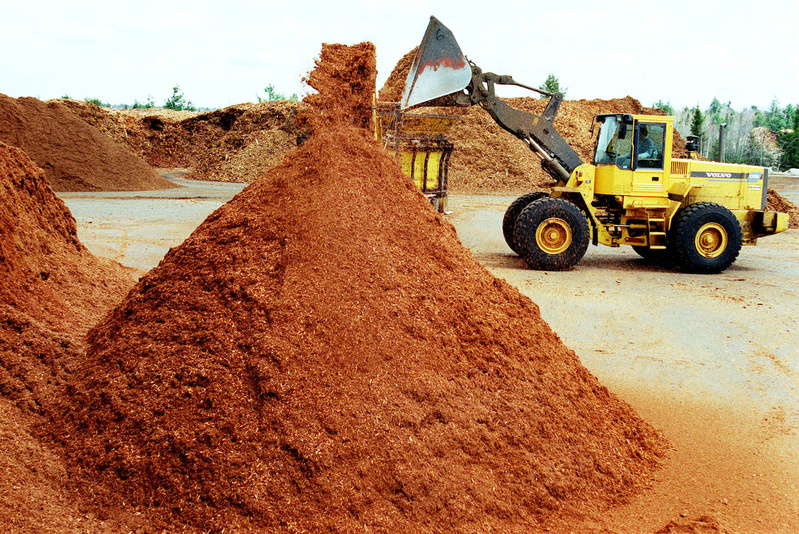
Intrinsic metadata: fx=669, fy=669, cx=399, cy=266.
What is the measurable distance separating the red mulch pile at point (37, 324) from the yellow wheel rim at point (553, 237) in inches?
238

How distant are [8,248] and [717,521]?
238 inches

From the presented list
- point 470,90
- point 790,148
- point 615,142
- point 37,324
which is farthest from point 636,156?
point 790,148

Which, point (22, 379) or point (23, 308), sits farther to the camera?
point (23, 308)

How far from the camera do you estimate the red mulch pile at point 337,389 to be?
11.1 ft

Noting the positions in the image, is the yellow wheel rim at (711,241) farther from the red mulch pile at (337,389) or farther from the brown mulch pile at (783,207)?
the brown mulch pile at (783,207)

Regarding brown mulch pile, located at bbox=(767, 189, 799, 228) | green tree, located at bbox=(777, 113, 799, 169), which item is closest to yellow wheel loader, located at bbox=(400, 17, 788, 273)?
brown mulch pile, located at bbox=(767, 189, 799, 228)

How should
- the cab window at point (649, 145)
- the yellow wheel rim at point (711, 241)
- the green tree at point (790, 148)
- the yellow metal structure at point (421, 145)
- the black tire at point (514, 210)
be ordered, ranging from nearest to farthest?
1. the cab window at point (649, 145)
2. the yellow wheel rim at point (711, 241)
3. the black tire at point (514, 210)
4. the yellow metal structure at point (421, 145)
5. the green tree at point (790, 148)

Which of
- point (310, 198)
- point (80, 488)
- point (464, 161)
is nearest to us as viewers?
point (80, 488)

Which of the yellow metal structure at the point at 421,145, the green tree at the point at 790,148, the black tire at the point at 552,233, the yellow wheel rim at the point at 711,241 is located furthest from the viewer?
the green tree at the point at 790,148

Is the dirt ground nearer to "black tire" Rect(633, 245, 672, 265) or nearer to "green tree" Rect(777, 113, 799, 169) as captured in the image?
"black tire" Rect(633, 245, 672, 265)

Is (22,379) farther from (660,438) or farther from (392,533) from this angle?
(660,438)

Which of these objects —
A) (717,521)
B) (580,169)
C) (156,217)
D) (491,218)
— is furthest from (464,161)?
(717,521)

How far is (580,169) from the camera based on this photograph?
1102 cm

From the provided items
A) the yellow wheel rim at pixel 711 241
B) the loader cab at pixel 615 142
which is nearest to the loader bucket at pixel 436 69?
the loader cab at pixel 615 142
